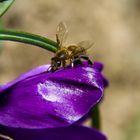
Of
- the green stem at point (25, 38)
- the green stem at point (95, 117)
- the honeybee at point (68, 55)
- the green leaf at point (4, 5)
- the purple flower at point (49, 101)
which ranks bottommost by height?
the green stem at point (95, 117)

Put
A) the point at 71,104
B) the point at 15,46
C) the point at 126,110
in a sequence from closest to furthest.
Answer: the point at 71,104
the point at 126,110
the point at 15,46

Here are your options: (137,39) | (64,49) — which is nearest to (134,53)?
(137,39)

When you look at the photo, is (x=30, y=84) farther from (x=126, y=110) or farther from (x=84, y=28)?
(x=84, y=28)

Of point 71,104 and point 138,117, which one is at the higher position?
point 71,104

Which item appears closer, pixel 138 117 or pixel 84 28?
pixel 138 117

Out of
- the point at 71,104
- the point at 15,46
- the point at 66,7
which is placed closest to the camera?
the point at 71,104

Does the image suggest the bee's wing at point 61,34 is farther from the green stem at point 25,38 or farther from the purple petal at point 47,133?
the purple petal at point 47,133

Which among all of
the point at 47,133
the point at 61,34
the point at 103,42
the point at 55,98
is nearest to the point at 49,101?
the point at 55,98

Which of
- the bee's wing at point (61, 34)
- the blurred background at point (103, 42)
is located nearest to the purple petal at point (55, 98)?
the bee's wing at point (61, 34)
